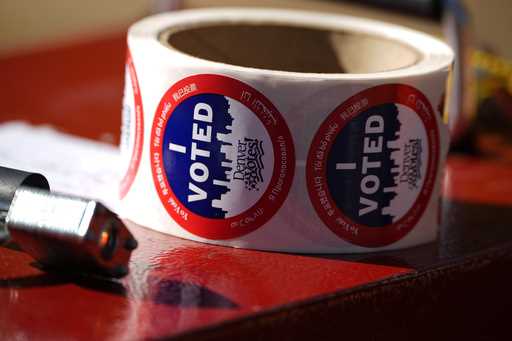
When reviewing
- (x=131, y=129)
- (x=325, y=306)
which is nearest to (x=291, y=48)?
(x=131, y=129)

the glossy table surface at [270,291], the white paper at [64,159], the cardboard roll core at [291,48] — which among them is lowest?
the white paper at [64,159]

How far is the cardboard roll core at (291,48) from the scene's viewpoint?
657mm

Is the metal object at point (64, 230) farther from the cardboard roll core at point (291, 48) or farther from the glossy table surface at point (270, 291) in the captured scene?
the cardboard roll core at point (291, 48)

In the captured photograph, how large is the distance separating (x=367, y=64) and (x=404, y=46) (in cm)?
3

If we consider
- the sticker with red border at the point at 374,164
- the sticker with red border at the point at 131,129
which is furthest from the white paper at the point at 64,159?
the sticker with red border at the point at 374,164

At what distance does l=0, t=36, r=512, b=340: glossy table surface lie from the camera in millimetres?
450

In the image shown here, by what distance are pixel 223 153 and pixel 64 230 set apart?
126mm

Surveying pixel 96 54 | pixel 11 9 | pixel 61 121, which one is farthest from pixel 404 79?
pixel 11 9

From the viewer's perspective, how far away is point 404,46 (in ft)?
2.11

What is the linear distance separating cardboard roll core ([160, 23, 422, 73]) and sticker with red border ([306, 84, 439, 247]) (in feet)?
0.30

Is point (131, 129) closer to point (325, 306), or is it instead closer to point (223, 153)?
point (223, 153)

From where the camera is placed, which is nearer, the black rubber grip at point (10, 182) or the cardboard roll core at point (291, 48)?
the black rubber grip at point (10, 182)

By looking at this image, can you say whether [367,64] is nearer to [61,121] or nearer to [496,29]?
[61,121]

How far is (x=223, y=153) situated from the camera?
1.79ft
